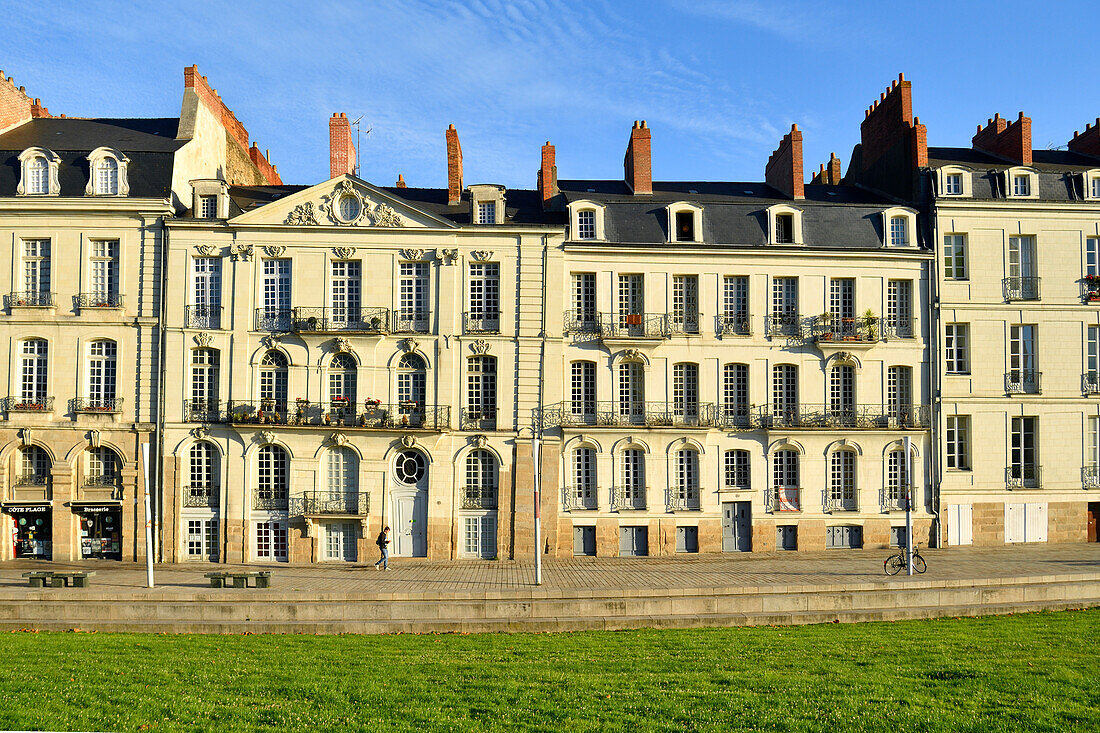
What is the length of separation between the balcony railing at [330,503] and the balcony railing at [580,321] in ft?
Answer: 35.4

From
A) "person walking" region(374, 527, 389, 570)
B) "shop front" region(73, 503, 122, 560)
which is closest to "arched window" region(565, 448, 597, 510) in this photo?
"person walking" region(374, 527, 389, 570)

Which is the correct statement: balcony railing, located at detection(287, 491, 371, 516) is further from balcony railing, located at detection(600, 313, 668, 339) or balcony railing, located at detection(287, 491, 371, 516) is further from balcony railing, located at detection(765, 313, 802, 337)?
balcony railing, located at detection(765, 313, 802, 337)

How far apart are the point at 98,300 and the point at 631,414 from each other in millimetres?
22593

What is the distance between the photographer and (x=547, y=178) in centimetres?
3725

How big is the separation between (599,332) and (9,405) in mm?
24166

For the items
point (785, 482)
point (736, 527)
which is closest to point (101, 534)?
point (736, 527)

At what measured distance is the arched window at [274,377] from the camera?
34312 mm

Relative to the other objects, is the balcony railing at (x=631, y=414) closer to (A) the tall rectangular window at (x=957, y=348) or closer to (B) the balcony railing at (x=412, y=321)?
(B) the balcony railing at (x=412, y=321)

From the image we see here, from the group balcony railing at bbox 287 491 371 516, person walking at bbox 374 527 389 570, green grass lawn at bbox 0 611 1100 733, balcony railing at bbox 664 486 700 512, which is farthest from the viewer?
balcony railing at bbox 664 486 700 512

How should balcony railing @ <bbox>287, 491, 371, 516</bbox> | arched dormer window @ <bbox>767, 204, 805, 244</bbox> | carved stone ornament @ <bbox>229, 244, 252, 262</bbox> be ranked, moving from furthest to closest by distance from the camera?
1. arched dormer window @ <bbox>767, 204, 805, 244</bbox>
2. carved stone ornament @ <bbox>229, 244, 252, 262</bbox>
3. balcony railing @ <bbox>287, 491, 371, 516</bbox>

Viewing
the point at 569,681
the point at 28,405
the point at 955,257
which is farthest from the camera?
the point at 955,257

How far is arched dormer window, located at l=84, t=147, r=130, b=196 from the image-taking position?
1346 inches

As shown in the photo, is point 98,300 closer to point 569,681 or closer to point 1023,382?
point 569,681

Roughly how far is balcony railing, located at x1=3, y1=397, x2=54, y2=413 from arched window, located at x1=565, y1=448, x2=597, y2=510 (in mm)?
21476
